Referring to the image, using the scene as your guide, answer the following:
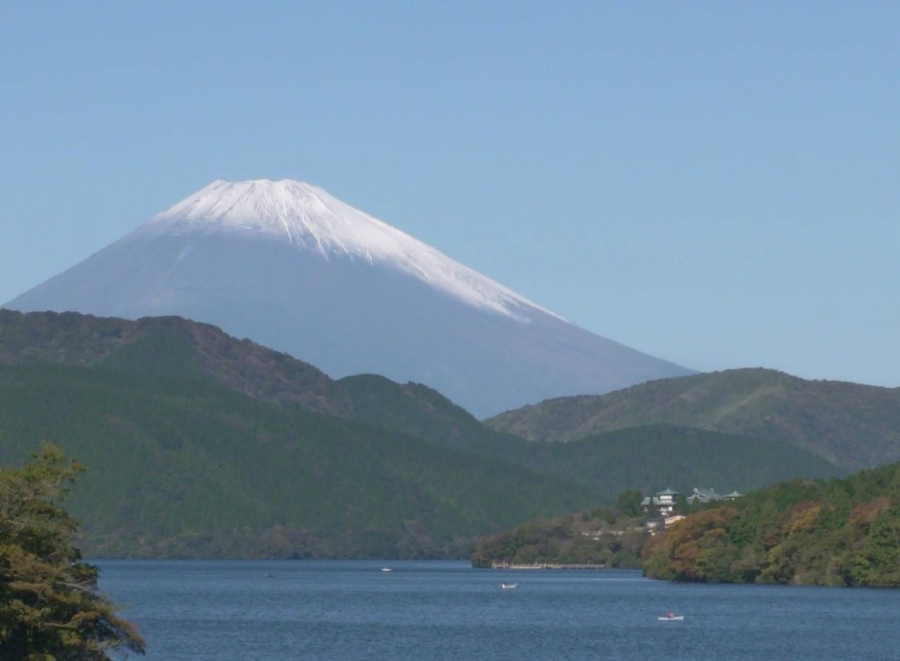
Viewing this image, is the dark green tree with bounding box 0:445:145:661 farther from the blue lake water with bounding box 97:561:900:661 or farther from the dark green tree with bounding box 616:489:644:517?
the dark green tree with bounding box 616:489:644:517

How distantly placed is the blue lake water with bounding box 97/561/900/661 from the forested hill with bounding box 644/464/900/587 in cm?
207

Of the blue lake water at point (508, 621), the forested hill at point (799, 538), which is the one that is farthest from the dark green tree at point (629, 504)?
the blue lake water at point (508, 621)

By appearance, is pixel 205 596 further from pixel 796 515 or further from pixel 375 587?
pixel 796 515

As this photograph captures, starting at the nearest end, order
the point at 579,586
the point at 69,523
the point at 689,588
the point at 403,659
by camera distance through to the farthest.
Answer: the point at 69,523 < the point at 403,659 < the point at 689,588 < the point at 579,586

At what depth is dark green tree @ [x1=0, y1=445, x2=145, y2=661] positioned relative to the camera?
157ft

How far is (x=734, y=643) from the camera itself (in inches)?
3351

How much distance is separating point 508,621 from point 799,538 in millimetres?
39243

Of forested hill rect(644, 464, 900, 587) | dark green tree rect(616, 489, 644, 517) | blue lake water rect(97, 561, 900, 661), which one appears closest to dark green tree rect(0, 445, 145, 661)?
blue lake water rect(97, 561, 900, 661)

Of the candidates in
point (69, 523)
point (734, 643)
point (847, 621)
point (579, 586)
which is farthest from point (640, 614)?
point (69, 523)

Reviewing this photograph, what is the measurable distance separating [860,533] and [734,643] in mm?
44671

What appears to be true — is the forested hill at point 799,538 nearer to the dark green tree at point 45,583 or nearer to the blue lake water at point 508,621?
the blue lake water at point 508,621

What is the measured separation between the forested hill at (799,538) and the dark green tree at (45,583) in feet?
252

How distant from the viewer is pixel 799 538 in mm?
135500

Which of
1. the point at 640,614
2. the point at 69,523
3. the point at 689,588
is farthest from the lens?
the point at 689,588
